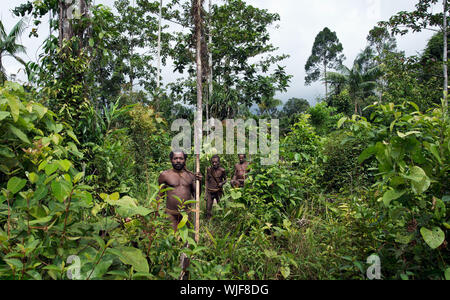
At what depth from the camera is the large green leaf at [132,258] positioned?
106 cm

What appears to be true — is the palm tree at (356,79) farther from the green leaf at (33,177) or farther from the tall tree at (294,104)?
the green leaf at (33,177)

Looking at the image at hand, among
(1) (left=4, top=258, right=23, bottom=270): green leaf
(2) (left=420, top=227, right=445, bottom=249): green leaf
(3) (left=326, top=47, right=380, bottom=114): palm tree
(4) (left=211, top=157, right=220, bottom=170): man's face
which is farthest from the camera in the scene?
(3) (left=326, top=47, right=380, bottom=114): palm tree

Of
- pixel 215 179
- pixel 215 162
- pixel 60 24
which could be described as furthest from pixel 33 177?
pixel 215 179

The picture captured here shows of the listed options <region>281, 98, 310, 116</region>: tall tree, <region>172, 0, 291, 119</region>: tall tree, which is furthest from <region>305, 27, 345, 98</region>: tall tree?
<region>172, 0, 291, 119</region>: tall tree

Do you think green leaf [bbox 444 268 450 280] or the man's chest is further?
the man's chest

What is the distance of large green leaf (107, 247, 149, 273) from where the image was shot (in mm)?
1062

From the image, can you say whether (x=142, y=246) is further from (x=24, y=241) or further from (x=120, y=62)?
(x=120, y=62)

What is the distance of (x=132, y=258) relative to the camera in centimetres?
110

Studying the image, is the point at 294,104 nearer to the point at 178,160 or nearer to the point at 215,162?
the point at 215,162

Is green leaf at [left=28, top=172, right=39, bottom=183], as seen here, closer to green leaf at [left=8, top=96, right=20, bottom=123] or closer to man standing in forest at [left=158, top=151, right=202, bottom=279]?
green leaf at [left=8, top=96, right=20, bottom=123]

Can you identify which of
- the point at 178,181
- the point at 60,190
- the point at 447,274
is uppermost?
the point at 60,190

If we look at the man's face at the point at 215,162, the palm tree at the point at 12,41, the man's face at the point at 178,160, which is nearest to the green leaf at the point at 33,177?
the man's face at the point at 178,160
